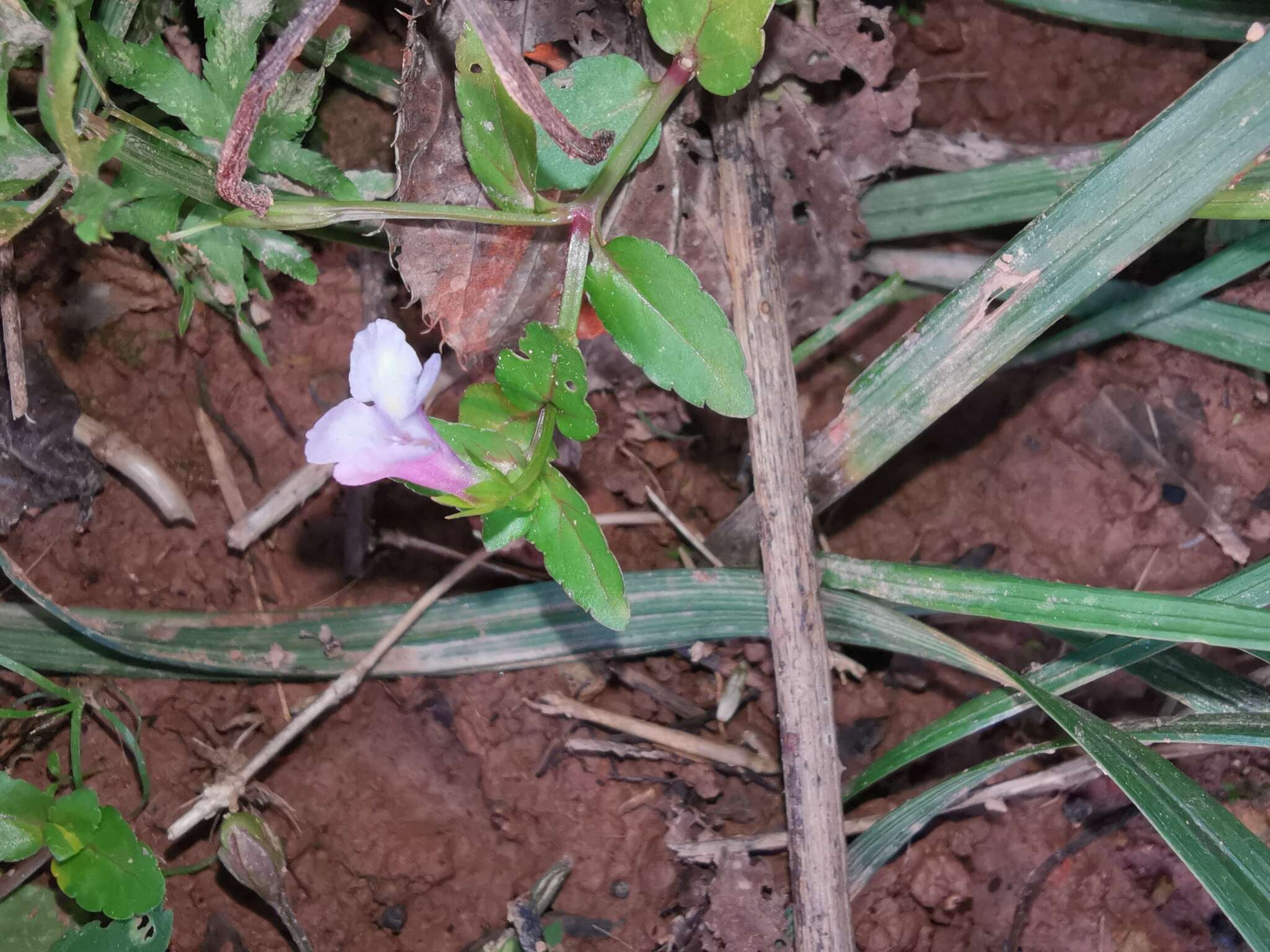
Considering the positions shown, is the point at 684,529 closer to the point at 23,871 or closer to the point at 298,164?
the point at 298,164

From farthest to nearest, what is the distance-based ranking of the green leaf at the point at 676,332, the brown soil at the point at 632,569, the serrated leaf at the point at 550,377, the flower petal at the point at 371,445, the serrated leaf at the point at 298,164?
the brown soil at the point at 632,569 → the serrated leaf at the point at 298,164 → the green leaf at the point at 676,332 → the serrated leaf at the point at 550,377 → the flower petal at the point at 371,445

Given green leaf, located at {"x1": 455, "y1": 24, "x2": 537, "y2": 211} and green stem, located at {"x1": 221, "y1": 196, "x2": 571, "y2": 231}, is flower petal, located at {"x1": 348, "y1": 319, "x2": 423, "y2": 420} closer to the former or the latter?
green stem, located at {"x1": 221, "y1": 196, "x2": 571, "y2": 231}

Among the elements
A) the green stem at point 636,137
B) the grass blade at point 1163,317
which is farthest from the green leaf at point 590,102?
the grass blade at point 1163,317

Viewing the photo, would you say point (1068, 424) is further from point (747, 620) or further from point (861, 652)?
point (747, 620)

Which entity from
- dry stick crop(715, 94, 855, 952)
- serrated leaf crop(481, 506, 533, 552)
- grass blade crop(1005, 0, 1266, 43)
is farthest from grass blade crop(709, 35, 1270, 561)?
serrated leaf crop(481, 506, 533, 552)

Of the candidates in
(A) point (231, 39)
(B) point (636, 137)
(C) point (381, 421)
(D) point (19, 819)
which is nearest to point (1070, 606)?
(B) point (636, 137)

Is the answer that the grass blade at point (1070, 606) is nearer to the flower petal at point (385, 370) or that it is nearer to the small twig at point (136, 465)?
the flower petal at point (385, 370)
